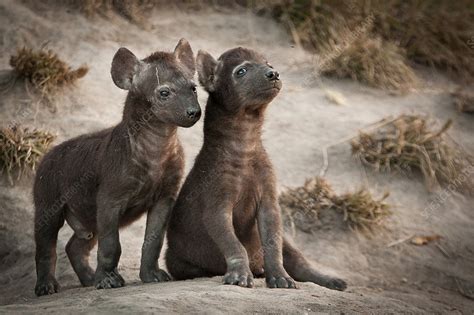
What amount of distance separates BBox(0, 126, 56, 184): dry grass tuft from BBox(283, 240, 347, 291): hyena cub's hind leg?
2998 millimetres

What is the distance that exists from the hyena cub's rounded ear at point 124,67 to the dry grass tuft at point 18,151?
244 centimetres

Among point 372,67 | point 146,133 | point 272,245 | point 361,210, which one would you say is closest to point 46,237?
point 146,133

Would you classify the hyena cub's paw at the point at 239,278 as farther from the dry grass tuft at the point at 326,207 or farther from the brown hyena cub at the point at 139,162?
the dry grass tuft at the point at 326,207

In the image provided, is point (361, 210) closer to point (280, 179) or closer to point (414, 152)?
point (280, 179)

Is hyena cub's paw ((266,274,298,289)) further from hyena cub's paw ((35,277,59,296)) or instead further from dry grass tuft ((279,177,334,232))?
dry grass tuft ((279,177,334,232))

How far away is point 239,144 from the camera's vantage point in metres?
6.68

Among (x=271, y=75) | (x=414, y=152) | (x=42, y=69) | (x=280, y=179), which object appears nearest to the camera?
(x=271, y=75)

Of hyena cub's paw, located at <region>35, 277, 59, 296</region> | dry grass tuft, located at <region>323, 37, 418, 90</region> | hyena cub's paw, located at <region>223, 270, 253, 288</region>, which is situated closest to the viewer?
hyena cub's paw, located at <region>223, 270, 253, 288</region>

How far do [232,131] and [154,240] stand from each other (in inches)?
38.2

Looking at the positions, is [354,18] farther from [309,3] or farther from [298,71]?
[298,71]

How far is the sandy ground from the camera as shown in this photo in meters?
5.82

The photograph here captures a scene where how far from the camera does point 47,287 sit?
709 centimetres

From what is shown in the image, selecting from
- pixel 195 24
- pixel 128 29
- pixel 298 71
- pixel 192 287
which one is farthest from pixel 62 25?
pixel 192 287

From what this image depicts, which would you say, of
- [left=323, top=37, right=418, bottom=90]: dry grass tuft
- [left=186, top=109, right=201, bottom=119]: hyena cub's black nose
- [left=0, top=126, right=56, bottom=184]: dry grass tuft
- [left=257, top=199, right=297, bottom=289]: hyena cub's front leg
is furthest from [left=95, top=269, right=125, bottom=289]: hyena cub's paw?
[left=323, top=37, right=418, bottom=90]: dry grass tuft
